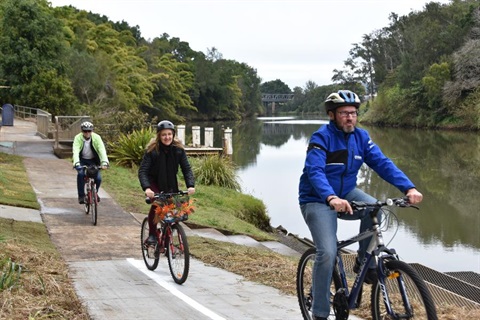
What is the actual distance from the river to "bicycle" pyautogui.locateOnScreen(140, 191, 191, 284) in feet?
7.85

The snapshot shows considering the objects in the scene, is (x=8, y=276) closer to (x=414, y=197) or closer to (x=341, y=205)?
(x=341, y=205)

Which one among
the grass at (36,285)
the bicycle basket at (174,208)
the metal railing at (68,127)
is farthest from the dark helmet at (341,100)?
the metal railing at (68,127)

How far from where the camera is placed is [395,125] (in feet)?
260

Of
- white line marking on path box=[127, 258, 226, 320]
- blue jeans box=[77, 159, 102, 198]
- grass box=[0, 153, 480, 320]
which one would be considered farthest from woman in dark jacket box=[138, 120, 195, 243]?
blue jeans box=[77, 159, 102, 198]

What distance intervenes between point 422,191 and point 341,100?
22.7m

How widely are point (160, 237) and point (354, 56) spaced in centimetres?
11109

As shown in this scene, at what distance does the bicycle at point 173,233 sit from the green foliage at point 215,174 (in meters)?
13.5

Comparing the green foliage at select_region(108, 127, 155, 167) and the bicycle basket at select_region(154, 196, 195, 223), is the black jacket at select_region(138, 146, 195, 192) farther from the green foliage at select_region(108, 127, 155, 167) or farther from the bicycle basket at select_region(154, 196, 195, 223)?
the green foliage at select_region(108, 127, 155, 167)

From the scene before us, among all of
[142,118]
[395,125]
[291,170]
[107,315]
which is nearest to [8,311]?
[107,315]

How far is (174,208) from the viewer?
8.26 meters

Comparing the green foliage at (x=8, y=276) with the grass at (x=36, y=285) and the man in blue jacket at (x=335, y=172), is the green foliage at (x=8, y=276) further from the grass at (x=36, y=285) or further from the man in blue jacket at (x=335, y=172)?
the man in blue jacket at (x=335, y=172)

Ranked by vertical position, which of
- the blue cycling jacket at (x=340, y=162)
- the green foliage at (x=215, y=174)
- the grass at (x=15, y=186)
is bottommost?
the green foliage at (x=215, y=174)

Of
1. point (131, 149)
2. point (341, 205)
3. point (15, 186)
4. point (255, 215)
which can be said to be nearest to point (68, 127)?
point (131, 149)

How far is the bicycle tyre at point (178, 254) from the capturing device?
7.89m
